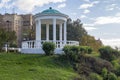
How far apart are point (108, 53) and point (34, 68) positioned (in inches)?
247

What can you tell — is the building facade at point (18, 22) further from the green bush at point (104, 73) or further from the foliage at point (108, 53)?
the green bush at point (104, 73)

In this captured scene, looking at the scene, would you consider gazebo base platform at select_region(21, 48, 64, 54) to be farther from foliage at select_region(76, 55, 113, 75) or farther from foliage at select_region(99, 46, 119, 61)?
foliage at select_region(99, 46, 119, 61)

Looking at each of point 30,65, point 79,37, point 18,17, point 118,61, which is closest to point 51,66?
point 30,65

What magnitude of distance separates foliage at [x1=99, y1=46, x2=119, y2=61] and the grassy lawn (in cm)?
315

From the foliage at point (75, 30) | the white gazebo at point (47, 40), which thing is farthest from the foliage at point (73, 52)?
the foliage at point (75, 30)

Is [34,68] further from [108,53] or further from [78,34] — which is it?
[78,34]

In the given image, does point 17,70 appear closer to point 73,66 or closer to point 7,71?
point 7,71

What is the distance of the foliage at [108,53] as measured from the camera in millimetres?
21156

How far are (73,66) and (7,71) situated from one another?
4738 millimetres

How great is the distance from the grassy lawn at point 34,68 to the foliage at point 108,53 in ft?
10.3

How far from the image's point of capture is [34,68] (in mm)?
16859

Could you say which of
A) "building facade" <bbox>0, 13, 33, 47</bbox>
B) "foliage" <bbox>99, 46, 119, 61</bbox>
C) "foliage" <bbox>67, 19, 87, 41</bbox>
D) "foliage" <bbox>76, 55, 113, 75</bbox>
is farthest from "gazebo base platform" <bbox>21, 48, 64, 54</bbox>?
"building facade" <bbox>0, 13, 33, 47</bbox>

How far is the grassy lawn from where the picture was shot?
15.3m

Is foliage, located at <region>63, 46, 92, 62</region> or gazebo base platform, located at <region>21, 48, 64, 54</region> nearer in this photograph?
foliage, located at <region>63, 46, 92, 62</region>
